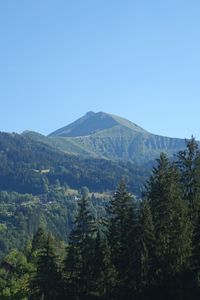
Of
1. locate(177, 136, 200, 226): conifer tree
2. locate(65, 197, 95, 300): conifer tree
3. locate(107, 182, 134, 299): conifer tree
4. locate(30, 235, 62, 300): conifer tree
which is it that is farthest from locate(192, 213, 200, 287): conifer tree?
locate(30, 235, 62, 300): conifer tree

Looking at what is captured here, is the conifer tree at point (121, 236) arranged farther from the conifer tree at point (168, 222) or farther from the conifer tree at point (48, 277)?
the conifer tree at point (48, 277)

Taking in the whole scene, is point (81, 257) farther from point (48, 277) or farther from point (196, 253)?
point (196, 253)

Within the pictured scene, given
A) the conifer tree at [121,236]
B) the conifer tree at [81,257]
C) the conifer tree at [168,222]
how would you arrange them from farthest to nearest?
the conifer tree at [81,257] → the conifer tree at [121,236] → the conifer tree at [168,222]

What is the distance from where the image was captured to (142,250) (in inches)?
2124

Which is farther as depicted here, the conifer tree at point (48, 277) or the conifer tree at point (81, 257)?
the conifer tree at point (48, 277)

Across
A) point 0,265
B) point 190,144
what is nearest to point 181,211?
point 190,144

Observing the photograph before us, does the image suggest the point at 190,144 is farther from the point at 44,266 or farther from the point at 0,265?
the point at 0,265

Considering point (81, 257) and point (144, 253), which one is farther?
point (81, 257)

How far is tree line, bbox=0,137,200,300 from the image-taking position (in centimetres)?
5319

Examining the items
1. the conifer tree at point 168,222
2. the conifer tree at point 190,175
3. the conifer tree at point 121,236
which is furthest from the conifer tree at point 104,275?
the conifer tree at point 190,175

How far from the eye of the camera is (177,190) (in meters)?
57.9

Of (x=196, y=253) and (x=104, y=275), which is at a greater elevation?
(x=196, y=253)

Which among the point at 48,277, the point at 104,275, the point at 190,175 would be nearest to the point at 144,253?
the point at 104,275

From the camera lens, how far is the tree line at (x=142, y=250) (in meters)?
53.2
